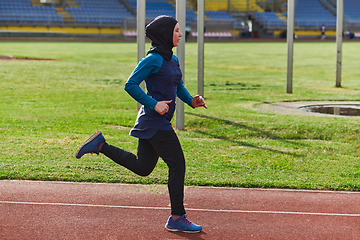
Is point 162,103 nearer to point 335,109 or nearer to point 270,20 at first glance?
point 335,109

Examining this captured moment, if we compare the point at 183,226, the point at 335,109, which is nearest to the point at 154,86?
the point at 183,226

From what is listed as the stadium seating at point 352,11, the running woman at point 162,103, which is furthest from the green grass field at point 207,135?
the stadium seating at point 352,11

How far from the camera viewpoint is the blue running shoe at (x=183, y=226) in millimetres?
4414

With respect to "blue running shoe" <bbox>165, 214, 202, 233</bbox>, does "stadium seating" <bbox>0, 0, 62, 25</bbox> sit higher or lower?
higher

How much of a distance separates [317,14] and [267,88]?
178 feet

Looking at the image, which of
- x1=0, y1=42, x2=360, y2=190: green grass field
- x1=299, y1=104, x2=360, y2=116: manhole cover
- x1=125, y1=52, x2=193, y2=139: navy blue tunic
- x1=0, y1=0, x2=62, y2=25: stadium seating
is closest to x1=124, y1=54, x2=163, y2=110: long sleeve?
x1=125, y1=52, x2=193, y2=139: navy blue tunic

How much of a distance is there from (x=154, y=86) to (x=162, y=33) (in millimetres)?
464

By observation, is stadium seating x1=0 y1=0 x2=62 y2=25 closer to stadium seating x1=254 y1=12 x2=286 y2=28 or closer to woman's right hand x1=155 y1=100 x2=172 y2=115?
stadium seating x1=254 y1=12 x2=286 y2=28

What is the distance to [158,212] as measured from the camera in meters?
5.03

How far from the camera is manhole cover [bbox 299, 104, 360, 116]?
11.8 metres

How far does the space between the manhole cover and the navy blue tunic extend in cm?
825

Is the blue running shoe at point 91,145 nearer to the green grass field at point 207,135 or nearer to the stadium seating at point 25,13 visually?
the green grass field at point 207,135

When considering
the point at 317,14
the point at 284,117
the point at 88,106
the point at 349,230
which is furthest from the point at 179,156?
the point at 317,14

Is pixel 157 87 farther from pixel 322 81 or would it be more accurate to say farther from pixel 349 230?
pixel 322 81
